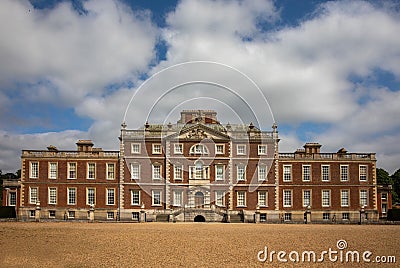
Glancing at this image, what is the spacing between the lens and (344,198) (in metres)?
43.2

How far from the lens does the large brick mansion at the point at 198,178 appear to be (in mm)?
42312

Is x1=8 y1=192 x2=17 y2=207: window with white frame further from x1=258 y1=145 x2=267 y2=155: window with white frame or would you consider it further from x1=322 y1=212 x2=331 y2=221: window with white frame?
x1=322 y1=212 x2=331 y2=221: window with white frame

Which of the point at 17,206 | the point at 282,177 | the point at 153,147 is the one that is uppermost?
the point at 153,147

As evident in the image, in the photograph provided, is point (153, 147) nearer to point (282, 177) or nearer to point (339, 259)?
point (282, 177)

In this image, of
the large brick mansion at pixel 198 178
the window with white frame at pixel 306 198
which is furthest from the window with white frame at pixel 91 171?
the window with white frame at pixel 306 198

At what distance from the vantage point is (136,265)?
13.5m

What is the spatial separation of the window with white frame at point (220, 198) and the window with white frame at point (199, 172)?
1859mm

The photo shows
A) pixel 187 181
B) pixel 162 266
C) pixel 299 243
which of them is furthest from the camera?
pixel 187 181

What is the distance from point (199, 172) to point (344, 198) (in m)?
14.0

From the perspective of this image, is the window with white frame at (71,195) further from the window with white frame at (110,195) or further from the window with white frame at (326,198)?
the window with white frame at (326,198)

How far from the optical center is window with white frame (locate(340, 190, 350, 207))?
43.1 metres

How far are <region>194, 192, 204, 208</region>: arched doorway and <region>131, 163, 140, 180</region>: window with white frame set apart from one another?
581cm

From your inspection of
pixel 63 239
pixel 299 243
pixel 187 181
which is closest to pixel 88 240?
pixel 63 239

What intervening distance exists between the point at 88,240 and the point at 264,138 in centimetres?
2659
